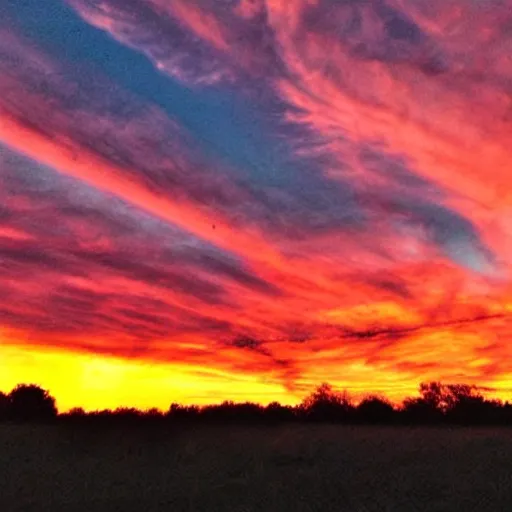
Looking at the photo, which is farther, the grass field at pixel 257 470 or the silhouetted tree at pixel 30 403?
the silhouetted tree at pixel 30 403

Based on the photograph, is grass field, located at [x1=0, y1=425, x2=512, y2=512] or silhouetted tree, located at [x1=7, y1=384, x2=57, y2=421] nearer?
grass field, located at [x1=0, y1=425, x2=512, y2=512]

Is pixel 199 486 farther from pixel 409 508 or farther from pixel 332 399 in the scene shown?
pixel 332 399

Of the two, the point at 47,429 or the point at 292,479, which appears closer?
the point at 292,479

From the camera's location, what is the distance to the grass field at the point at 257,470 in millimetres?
17266

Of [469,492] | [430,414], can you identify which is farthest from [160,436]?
[430,414]

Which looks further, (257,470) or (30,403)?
(30,403)

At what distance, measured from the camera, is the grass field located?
17266 millimetres

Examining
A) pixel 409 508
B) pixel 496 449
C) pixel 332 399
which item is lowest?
pixel 409 508

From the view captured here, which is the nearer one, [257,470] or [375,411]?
[257,470]

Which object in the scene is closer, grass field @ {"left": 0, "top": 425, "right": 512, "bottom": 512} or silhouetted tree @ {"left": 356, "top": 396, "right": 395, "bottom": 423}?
grass field @ {"left": 0, "top": 425, "right": 512, "bottom": 512}

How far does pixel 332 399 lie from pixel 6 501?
25.5m

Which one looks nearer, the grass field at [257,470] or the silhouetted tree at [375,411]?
the grass field at [257,470]

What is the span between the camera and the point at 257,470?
70.4ft

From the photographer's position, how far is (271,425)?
33344 millimetres
